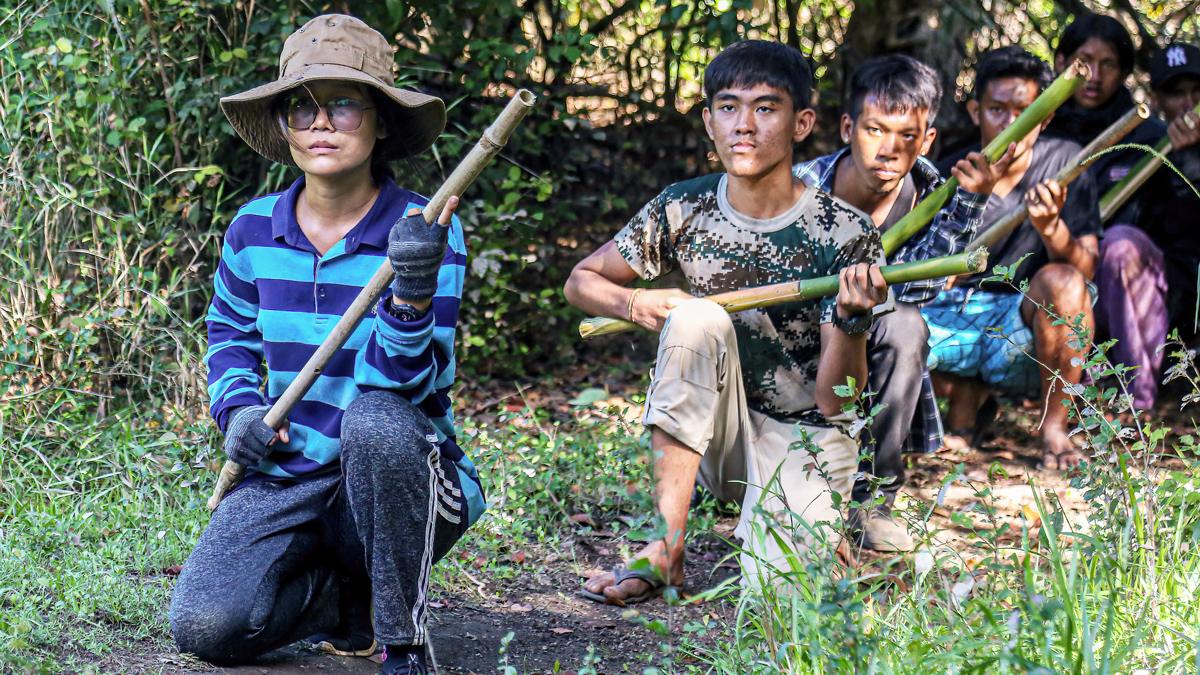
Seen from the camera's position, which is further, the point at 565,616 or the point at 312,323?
the point at 565,616

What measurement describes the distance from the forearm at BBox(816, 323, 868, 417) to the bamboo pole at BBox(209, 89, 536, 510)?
1.05 m

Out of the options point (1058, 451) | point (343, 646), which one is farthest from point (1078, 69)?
point (343, 646)

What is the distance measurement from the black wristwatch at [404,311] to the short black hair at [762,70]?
1.25 metres

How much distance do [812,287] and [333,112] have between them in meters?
1.23

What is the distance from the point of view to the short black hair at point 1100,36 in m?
5.11

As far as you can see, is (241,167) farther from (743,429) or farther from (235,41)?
(743,429)

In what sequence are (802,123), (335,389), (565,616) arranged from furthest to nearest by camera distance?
(802,123) < (565,616) < (335,389)

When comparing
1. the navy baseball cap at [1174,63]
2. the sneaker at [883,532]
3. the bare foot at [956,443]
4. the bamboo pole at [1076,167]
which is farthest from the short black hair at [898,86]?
the navy baseball cap at [1174,63]

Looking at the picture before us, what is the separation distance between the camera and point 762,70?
3527mm

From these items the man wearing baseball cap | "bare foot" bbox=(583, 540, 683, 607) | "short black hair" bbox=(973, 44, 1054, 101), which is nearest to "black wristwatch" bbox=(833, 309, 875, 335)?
"bare foot" bbox=(583, 540, 683, 607)

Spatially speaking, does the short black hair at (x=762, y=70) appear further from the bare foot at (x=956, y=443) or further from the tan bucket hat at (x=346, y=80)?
the bare foot at (x=956, y=443)

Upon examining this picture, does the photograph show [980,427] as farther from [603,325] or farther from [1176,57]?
[603,325]

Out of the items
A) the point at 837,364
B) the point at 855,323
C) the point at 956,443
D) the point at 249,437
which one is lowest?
the point at 956,443

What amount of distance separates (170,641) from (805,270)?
72.0 inches
